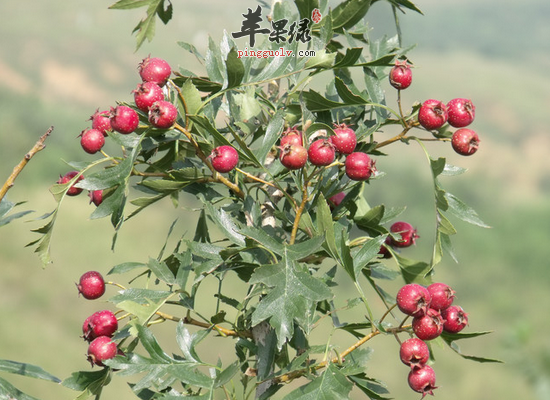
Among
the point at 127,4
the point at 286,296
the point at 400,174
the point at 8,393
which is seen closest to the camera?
the point at 286,296

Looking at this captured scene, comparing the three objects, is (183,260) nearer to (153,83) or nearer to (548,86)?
(153,83)

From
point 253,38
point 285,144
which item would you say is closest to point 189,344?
point 285,144

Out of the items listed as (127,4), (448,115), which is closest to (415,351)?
(448,115)

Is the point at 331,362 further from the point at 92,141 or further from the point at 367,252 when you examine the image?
the point at 92,141

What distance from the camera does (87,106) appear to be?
735 cm

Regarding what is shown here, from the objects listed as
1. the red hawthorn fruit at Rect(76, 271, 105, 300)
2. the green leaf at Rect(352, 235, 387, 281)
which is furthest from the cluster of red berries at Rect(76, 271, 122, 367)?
the green leaf at Rect(352, 235, 387, 281)

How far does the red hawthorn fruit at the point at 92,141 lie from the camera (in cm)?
68

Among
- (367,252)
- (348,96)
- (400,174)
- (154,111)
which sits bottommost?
(400,174)

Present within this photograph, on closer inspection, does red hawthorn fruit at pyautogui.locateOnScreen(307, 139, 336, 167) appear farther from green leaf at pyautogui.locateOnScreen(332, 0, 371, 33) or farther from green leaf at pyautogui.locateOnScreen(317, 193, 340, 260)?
green leaf at pyautogui.locateOnScreen(332, 0, 371, 33)

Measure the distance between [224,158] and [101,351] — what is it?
21 centimetres

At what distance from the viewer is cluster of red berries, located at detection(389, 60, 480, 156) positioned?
654mm

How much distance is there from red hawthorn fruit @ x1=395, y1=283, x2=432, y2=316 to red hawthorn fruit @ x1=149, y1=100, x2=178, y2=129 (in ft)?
0.83

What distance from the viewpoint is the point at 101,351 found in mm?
620

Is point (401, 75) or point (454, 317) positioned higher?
point (401, 75)
